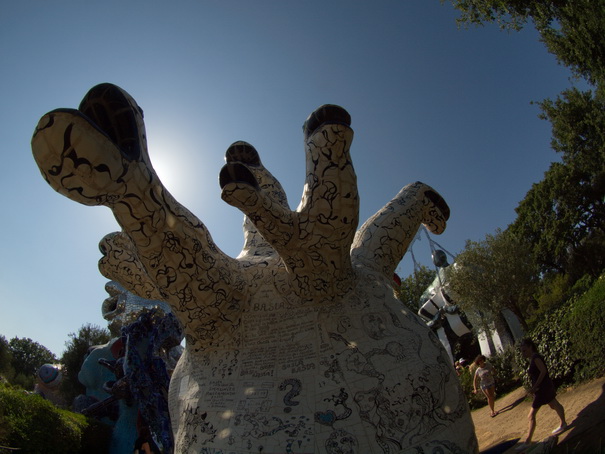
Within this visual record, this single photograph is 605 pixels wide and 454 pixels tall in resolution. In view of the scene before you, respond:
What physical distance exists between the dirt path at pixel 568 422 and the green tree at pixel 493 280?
27.4 ft

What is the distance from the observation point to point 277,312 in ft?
11.2

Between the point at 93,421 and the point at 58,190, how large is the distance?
9.13m

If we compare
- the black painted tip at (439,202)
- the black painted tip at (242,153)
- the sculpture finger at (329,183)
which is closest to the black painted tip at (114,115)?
the sculpture finger at (329,183)

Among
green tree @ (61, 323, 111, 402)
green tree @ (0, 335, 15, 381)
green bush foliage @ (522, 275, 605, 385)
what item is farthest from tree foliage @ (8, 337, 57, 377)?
green bush foliage @ (522, 275, 605, 385)

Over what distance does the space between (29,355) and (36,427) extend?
37327 millimetres

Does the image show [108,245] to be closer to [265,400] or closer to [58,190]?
[58,190]

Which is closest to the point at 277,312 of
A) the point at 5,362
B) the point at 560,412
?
the point at 560,412

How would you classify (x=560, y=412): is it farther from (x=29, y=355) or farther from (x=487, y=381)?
(x=29, y=355)

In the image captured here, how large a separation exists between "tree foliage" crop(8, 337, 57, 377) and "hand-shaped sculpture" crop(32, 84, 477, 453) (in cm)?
4003

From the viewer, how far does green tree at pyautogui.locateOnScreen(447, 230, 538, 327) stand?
1686 centimetres

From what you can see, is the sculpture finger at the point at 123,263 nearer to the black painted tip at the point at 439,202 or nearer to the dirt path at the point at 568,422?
the black painted tip at the point at 439,202

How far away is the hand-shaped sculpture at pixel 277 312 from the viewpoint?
2.52 m

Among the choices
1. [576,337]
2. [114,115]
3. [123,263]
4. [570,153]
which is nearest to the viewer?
[114,115]

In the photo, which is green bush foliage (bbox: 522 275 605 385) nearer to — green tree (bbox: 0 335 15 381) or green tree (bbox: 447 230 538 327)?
green tree (bbox: 447 230 538 327)
